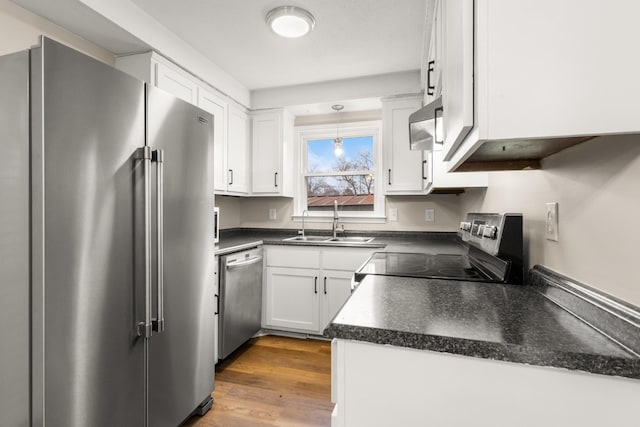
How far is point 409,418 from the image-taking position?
0.69 meters

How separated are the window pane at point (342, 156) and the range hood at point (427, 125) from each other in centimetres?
148

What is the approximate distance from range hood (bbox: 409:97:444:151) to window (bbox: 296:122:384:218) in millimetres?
1453

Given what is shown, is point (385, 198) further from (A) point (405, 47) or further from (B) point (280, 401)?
(B) point (280, 401)

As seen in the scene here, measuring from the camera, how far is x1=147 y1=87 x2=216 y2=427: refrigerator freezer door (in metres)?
1.45

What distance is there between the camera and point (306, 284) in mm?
2826

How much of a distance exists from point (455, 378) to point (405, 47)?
95.0 inches

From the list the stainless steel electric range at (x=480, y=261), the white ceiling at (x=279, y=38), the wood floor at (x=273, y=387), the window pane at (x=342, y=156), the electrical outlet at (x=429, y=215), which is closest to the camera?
the stainless steel electric range at (x=480, y=261)

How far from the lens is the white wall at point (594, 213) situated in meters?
0.67

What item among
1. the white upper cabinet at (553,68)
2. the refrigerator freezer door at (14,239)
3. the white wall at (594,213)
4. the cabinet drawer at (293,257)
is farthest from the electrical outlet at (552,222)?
the cabinet drawer at (293,257)

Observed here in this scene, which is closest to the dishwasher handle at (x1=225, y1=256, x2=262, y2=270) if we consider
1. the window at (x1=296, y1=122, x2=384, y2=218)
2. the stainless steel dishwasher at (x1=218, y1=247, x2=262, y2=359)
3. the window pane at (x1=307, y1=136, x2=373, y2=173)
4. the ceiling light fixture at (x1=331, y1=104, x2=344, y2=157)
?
the stainless steel dishwasher at (x1=218, y1=247, x2=262, y2=359)

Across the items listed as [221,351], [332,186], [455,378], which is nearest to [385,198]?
[332,186]

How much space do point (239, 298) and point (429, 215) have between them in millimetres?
1925

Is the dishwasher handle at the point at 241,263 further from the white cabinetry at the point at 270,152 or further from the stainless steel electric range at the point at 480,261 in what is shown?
the stainless steel electric range at the point at 480,261

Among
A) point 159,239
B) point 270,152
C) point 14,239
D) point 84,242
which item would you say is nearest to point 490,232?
point 159,239
